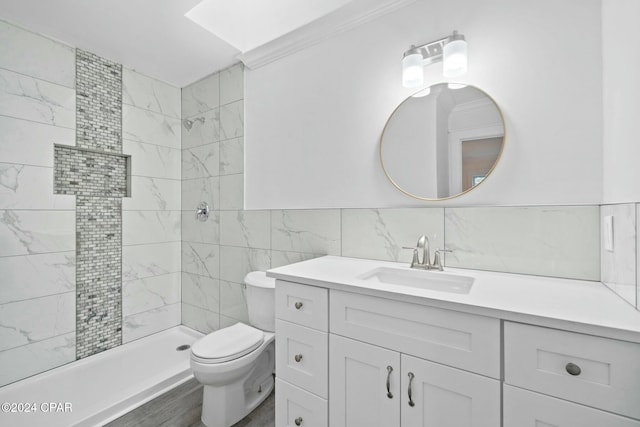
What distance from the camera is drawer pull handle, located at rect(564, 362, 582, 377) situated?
0.73m

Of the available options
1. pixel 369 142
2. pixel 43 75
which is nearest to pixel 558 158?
pixel 369 142

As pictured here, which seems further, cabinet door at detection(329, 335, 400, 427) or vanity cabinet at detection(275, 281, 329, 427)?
vanity cabinet at detection(275, 281, 329, 427)

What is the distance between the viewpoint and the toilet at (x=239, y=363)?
4.98ft

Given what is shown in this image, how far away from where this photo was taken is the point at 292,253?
6.46 ft

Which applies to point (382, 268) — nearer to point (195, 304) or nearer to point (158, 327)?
point (195, 304)

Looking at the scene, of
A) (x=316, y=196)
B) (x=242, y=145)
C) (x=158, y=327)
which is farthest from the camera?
(x=158, y=327)

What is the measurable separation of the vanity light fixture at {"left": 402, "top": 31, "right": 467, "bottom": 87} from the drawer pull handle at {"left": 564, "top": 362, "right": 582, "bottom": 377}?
4.10 feet

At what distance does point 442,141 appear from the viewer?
56.7 inches

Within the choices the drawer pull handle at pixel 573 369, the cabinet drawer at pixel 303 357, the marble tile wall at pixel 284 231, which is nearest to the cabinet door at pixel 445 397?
the drawer pull handle at pixel 573 369

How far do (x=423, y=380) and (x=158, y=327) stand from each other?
2.52m

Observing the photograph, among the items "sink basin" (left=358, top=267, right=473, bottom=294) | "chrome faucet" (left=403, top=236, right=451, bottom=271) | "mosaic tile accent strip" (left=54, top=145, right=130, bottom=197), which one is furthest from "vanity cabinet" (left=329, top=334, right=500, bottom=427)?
"mosaic tile accent strip" (left=54, top=145, right=130, bottom=197)

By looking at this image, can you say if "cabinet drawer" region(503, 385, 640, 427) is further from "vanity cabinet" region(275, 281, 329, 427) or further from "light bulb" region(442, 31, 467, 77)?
"light bulb" region(442, 31, 467, 77)

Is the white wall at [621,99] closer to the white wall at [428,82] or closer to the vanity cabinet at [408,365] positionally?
the white wall at [428,82]

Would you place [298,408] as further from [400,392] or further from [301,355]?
[400,392]
